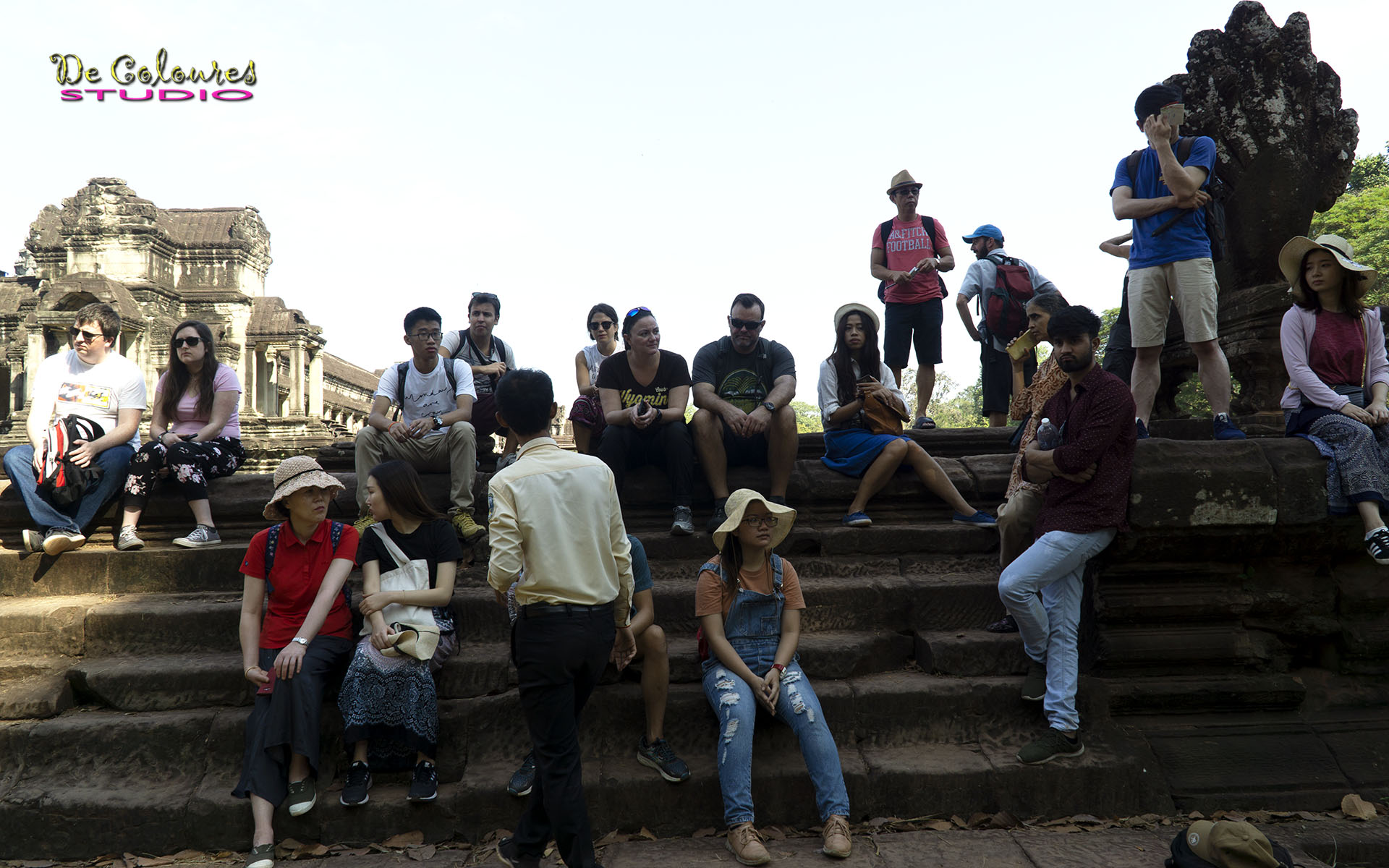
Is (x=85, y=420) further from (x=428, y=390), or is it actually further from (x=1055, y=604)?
(x=1055, y=604)

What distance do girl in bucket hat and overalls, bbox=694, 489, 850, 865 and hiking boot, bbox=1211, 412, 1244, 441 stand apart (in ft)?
8.55

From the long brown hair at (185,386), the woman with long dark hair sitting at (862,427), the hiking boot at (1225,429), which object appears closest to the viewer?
the hiking boot at (1225,429)

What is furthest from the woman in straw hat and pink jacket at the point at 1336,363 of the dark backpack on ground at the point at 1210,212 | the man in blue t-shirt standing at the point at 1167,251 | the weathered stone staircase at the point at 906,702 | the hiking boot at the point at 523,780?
the hiking boot at the point at 523,780

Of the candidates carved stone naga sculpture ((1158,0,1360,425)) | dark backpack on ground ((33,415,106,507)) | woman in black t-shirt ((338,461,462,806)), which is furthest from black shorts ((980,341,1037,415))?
dark backpack on ground ((33,415,106,507))

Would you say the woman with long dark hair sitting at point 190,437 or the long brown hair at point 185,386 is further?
the long brown hair at point 185,386

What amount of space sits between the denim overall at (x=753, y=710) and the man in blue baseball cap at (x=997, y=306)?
3.51 meters

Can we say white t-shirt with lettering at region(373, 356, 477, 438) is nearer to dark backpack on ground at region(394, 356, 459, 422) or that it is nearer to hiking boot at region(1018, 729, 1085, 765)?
dark backpack on ground at region(394, 356, 459, 422)

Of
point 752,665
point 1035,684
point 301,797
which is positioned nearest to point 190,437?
point 301,797

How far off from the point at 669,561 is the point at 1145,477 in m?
2.41

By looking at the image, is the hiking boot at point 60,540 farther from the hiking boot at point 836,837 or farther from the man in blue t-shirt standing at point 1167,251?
the man in blue t-shirt standing at point 1167,251

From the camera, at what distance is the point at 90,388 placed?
474cm

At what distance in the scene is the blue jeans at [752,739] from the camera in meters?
3.14

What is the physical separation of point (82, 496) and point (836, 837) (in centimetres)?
441

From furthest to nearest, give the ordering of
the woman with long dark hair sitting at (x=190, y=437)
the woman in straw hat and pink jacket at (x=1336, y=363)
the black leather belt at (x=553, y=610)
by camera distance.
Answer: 1. the woman with long dark hair sitting at (x=190, y=437)
2. the woman in straw hat and pink jacket at (x=1336, y=363)
3. the black leather belt at (x=553, y=610)
